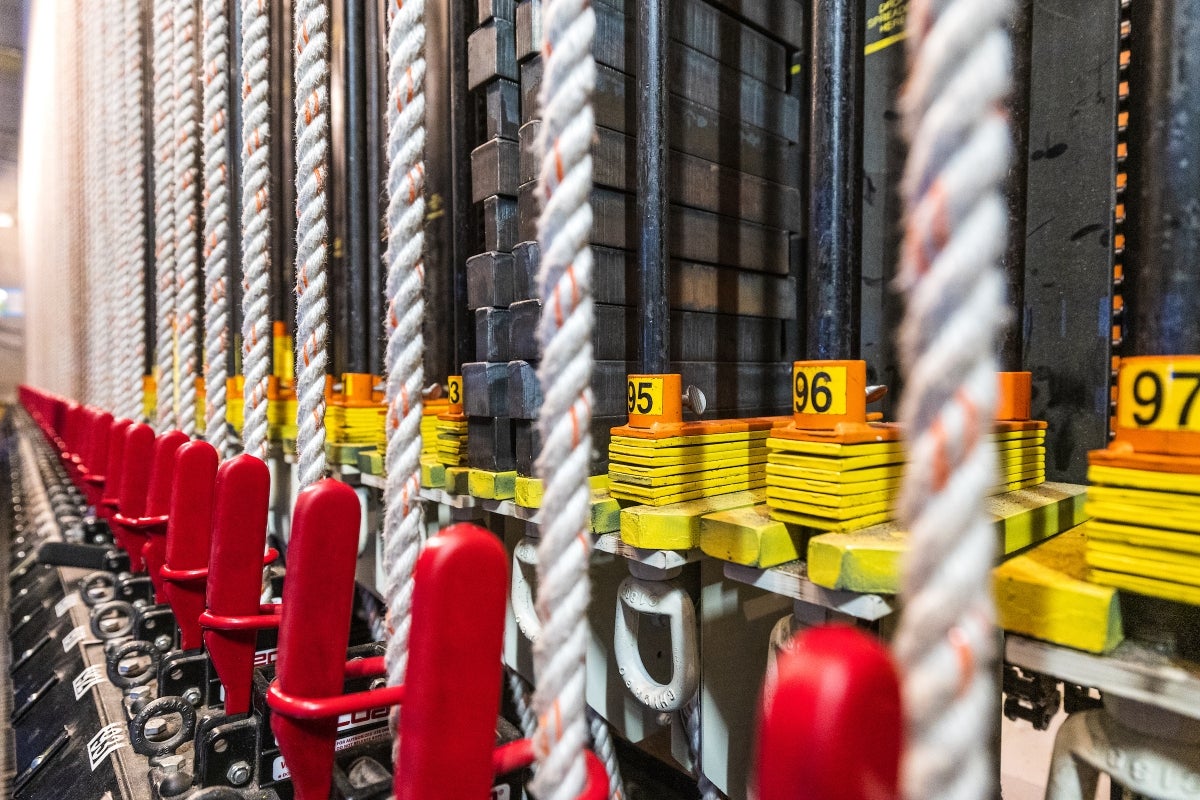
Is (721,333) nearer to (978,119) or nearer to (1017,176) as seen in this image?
(1017,176)

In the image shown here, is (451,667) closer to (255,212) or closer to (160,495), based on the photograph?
(255,212)

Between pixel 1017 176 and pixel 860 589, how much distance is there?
0.68 m

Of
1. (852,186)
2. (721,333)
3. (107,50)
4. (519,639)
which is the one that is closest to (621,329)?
(721,333)

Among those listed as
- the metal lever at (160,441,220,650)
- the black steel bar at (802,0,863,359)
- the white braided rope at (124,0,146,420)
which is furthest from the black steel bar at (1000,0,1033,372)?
the white braided rope at (124,0,146,420)

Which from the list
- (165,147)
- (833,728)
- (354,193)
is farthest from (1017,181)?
(165,147)

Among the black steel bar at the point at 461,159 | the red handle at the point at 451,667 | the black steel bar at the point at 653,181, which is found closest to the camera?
the red handle at the point at 451,667

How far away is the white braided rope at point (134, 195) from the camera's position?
1820 millimetres

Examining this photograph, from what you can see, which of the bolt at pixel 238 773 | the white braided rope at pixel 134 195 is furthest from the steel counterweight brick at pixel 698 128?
the white braided rope at pixel 134 195

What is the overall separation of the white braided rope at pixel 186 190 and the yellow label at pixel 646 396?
0.81m

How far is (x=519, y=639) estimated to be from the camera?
4.54 ft

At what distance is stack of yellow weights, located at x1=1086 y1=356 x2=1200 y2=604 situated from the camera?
59cm

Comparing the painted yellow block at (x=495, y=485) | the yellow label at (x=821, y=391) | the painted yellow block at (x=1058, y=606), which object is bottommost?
the painted yellow block at (x=1058, y=606)

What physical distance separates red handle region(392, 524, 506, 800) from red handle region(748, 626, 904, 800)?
21 cm

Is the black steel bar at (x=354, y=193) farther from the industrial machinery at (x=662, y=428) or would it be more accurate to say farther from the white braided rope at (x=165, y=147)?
the white braided rope at (x=165, y=147)
